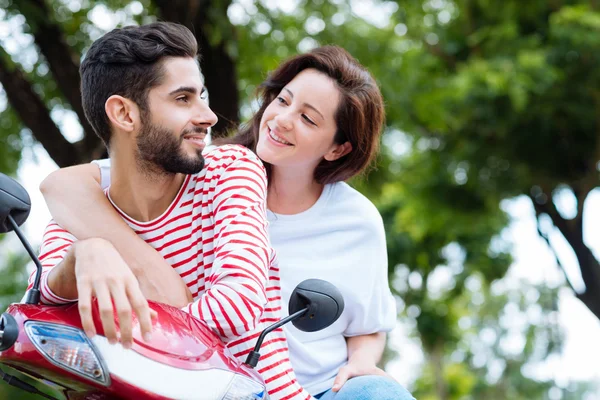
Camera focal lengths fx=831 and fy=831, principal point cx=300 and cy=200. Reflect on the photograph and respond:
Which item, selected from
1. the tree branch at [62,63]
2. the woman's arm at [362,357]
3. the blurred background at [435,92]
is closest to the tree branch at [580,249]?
the blurred background at [435,92]

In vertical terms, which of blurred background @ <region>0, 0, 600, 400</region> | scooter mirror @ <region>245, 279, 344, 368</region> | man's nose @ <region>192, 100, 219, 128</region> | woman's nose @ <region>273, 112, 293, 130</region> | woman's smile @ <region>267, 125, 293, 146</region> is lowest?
blurred background @ <region>0, 0, 600, 400</region>

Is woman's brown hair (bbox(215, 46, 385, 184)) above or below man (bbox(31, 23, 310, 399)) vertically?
below

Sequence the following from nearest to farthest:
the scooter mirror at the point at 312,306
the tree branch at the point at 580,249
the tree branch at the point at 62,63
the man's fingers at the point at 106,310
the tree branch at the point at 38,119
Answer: the man's fingers at the point at 106,310
the scooter mirror at the point at 312,306
the tree branch at the point at 62,63
the tree branch at the point at 38,119
the tree branch at the point at 580,249

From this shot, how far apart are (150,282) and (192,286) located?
173 mm

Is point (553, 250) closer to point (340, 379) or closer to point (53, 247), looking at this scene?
point (340, 379)

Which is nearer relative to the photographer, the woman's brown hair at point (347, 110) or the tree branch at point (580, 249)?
the woman's brown hair at point (347, 110)

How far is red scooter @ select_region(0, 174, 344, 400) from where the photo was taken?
147 cm

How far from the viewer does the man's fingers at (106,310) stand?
55.7 inches

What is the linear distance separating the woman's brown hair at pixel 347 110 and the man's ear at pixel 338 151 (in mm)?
13

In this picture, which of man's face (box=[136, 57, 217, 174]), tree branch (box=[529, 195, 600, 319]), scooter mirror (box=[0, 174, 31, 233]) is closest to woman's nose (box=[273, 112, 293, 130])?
man's face (box=[136, 57, 217, 174])

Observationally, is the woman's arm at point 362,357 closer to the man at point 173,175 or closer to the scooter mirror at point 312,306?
the man at point 173,175

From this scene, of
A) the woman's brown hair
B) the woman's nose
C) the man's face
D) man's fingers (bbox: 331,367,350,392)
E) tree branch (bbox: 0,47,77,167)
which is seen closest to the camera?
the man's face

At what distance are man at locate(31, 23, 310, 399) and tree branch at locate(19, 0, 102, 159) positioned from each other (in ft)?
11.9

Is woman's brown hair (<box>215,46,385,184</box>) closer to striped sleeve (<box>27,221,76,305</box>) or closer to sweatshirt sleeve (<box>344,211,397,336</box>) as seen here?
sweatshirt sleeve (<box>344,211,397,336</box>)
